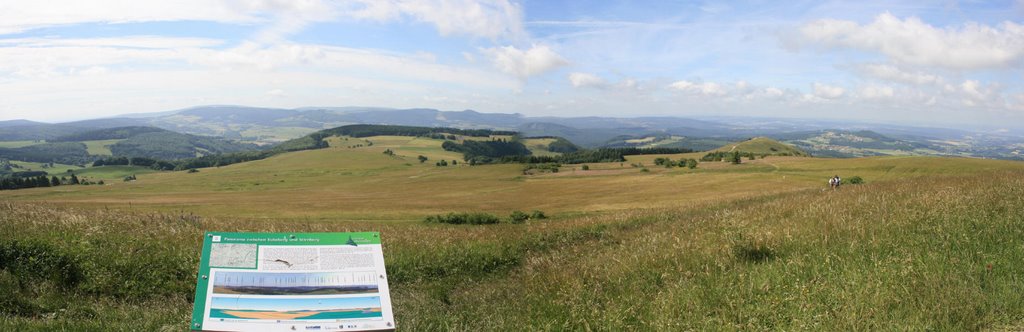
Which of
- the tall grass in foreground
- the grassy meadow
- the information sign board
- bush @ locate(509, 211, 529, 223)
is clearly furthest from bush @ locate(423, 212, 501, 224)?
the information sign board

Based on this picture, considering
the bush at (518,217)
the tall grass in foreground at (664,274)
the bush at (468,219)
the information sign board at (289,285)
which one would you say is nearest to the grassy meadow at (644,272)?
the tall grass in foreground at (664,274)

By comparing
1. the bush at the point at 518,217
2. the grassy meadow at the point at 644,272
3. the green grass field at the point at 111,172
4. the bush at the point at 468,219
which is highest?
the grassy meadow at the point at 644,272

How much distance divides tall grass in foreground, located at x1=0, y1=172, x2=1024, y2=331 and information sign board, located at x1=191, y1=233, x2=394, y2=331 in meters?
1.21

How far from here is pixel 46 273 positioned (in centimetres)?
935

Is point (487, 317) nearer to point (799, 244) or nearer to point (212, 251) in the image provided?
point (212, 251)

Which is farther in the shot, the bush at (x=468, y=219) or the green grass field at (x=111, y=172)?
the green grass field at (x=111, y=172)

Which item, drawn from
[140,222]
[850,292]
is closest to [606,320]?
[850,292]

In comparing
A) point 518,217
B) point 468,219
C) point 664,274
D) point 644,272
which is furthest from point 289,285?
point 518,217

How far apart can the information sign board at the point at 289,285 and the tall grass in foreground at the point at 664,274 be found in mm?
1209

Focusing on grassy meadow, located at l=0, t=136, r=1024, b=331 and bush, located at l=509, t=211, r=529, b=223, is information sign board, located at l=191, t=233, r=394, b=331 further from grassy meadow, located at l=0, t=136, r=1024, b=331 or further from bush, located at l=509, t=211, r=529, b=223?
bush, located at l=509, t=211, r=529, b=223

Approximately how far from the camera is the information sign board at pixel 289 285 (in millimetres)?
5242

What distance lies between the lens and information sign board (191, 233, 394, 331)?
206 inches

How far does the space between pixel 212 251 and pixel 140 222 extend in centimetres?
958

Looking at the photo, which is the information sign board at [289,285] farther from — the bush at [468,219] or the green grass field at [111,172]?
the green grass field at [111,172]
